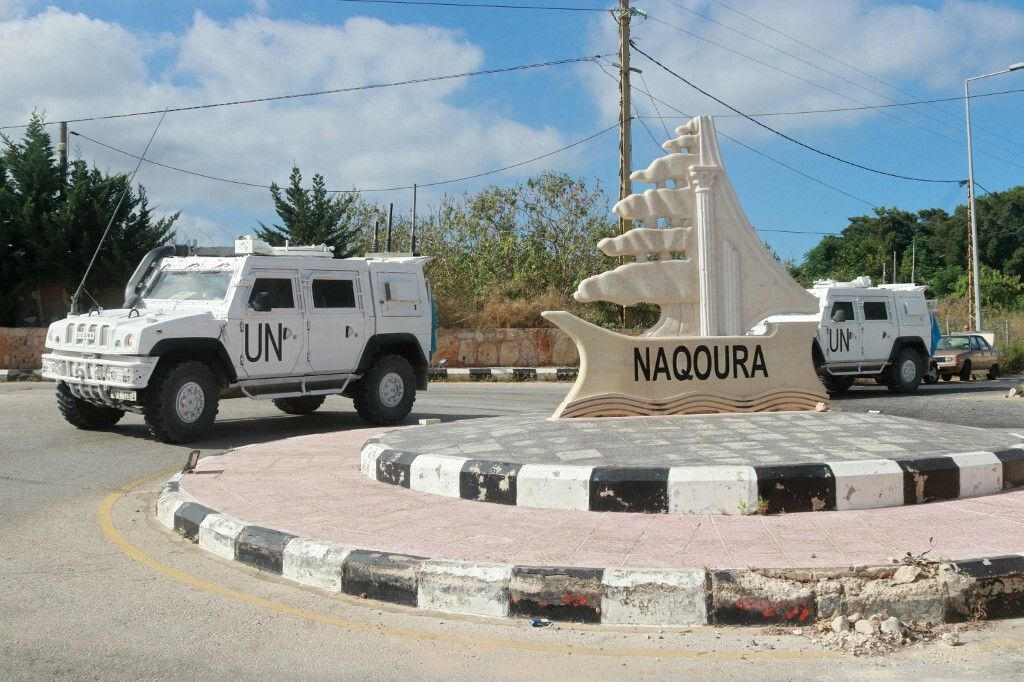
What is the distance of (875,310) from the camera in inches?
742

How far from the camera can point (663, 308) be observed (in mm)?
9688

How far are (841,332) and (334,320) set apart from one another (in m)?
10.6

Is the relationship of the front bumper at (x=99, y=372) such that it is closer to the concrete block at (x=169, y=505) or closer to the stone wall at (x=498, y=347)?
the concrete block at (x=169, y=505)

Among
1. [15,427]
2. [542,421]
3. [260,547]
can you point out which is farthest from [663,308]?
[15,427]

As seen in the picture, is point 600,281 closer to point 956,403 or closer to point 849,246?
point 956,403

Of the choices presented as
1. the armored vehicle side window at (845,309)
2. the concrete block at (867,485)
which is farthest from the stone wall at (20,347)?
the concrete block at (867,485)

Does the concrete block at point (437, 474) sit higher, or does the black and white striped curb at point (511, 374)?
the black and white striped curb at point (511, 374)

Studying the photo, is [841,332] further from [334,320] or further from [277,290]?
[277,290]

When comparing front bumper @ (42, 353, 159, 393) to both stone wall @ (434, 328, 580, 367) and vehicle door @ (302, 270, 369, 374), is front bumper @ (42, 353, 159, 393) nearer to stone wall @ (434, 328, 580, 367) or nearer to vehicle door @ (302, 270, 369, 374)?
vehicle door @ (302, 270, 369, 374)

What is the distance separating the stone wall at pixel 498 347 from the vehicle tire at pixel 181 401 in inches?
607

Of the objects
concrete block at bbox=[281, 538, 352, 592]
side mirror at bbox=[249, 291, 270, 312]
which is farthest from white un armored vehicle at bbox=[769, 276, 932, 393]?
concrete block at bbox=[281, 538, 352, 592]

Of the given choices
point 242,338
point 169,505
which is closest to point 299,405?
point 242,338

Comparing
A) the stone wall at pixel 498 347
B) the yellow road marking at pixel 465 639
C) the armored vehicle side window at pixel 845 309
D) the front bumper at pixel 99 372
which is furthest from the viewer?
the stone wall at pixel 498 347

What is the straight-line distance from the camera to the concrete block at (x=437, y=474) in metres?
6.26
